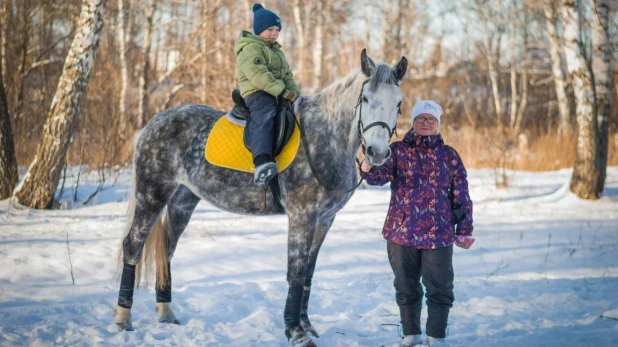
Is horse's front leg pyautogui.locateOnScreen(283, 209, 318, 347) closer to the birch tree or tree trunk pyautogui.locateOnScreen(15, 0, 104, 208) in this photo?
tree trunk pyautogui.locateOnScreen(15, 0, 104, 208)

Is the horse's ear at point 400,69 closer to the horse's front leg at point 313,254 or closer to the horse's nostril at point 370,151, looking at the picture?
the horse's nostril at point 370,151

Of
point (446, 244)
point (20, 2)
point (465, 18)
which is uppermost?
point (465, 18)

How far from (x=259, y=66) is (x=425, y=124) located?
1.39 metres

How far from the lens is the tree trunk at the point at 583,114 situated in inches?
389

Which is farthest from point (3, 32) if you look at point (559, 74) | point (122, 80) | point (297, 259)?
point (559, 74)

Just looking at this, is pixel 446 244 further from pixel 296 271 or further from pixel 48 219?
pixel 48 219

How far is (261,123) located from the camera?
12.1ft

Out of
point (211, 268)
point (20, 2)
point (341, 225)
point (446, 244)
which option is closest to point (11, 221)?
point (211, 268)

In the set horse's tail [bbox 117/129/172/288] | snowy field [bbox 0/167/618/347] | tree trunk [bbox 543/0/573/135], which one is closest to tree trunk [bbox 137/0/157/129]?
snowy field [bbox 0/167/618/347]

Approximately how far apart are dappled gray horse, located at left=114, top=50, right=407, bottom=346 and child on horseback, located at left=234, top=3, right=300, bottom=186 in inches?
10.8

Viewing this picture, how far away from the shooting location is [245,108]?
3982 millimetres

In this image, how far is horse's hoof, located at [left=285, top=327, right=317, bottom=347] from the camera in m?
3.64

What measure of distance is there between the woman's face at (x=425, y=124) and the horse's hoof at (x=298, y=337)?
1.81m

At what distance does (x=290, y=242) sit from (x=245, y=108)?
1187 mm
